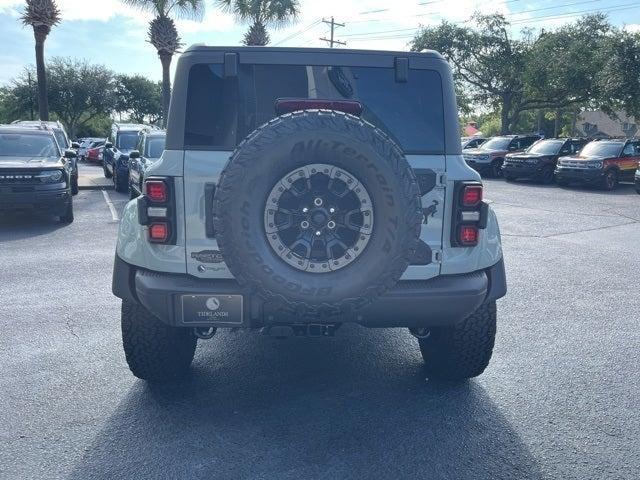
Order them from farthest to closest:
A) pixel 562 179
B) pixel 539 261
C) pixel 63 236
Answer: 1. pixel 562 179
2. pixel 63 236
3. pixel 539 261

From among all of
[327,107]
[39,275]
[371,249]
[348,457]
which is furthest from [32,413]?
[39,275]

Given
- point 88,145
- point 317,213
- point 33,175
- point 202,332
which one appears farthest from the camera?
point 88,145

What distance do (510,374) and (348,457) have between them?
66.6 inches

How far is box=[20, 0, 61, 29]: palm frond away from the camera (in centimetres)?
2209

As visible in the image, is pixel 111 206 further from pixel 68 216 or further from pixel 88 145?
pixel 88 145

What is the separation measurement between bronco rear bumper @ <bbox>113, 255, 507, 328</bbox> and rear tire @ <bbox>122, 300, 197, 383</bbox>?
12.5 inches

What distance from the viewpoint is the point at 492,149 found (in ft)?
81.5

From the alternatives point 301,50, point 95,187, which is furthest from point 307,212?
point 95,187

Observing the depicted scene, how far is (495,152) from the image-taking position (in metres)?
24.3

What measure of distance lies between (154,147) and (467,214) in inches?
409

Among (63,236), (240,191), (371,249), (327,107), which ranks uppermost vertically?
(327,107)

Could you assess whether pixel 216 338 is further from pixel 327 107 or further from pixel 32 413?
pixel 327 107

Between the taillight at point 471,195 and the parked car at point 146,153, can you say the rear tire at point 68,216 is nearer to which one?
the parked car at point 146,153

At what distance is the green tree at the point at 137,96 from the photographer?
205ft
